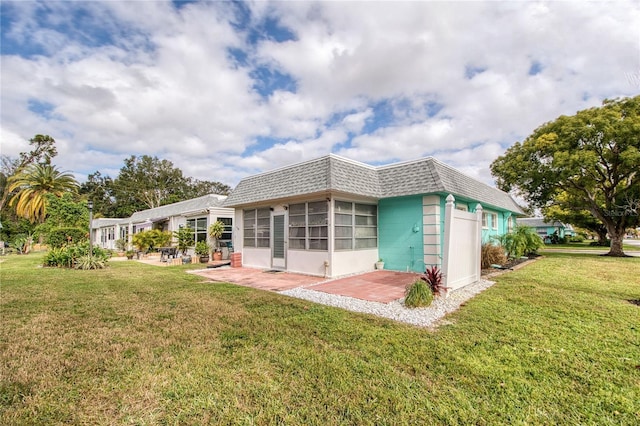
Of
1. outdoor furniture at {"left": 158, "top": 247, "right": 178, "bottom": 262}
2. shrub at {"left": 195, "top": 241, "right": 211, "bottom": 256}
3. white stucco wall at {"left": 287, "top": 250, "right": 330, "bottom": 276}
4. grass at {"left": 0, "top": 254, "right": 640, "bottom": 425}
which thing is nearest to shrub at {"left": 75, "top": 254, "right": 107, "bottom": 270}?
outdoor furniture at {"left": 158, "top": 247, "right": 178, "bottom": 262}

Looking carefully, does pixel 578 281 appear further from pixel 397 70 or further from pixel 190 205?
pixel 190 205

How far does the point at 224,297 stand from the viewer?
23.0ft

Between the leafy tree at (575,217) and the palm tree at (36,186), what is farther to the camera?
the leafy tree at (575,217)

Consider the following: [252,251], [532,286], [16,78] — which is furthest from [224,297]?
[16,78]

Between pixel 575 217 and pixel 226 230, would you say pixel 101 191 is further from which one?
pixel 575 217

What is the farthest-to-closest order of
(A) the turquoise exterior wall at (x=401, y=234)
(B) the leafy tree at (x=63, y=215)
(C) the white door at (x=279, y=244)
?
1. (B) the leafy tree at (x=63, y=215)
2. (C) the white door at (x=279, y=244)
3. (A) the turquoise exterior wall at (x=401, y=234)

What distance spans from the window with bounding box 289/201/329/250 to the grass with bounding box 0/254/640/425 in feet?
12.7

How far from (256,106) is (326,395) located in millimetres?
13814

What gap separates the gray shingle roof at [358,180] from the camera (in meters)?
9.49

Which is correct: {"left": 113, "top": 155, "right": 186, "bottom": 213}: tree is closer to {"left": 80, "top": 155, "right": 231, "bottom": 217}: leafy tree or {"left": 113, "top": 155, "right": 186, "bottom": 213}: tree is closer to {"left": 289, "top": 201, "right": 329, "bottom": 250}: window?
{"left": 80, "top": 155, "right": 231, "bottom": 217}: leafy tree

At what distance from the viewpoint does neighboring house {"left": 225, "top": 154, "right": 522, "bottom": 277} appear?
379 inches

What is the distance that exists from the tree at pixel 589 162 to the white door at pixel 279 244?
622 inches

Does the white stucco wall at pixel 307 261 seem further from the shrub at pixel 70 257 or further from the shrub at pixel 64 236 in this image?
the shrub at pixel 64 236

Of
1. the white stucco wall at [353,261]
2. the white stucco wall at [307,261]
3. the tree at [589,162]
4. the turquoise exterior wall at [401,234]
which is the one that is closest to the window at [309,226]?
the white stucco wall at [307,261]
